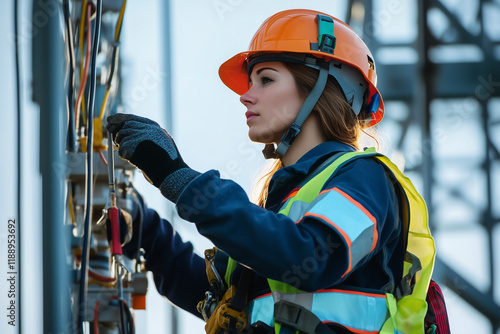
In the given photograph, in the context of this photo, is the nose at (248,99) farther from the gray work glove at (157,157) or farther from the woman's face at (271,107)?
the gray work glove at (157,157)

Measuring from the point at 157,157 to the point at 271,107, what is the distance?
0.55m

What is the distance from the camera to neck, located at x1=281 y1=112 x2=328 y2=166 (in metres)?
2.81

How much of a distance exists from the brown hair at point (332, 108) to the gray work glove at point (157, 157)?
2.01ft

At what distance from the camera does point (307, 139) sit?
2807mm

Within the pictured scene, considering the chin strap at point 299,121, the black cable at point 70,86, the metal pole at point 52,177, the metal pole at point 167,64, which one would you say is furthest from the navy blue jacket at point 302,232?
the metal pole at point 167,64

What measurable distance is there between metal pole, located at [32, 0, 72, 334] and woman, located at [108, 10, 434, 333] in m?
0.32

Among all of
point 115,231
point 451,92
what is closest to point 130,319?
point 115,231

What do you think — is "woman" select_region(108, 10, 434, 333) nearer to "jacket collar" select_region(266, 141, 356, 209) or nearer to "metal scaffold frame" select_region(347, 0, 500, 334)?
"jacket collar" select_region(266, 141, 356, 209)

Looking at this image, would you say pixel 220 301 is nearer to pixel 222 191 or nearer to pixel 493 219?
pixel 222 191

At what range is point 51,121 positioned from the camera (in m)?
2.69

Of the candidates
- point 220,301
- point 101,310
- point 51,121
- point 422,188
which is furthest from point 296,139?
point 422,188

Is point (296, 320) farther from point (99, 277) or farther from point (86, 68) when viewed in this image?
point (86, 68)

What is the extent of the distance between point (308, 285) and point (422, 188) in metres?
3.60

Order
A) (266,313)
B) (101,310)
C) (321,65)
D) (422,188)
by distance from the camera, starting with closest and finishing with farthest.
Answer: (266,313) → (321,65) → (101,310) → (422,188)
